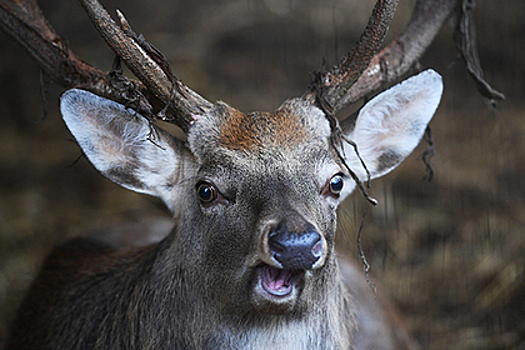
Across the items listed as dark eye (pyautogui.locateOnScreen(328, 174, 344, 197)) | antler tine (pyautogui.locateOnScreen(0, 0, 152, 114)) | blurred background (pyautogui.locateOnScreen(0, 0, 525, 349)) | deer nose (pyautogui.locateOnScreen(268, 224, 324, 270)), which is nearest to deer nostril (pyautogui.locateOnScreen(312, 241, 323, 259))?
deer nose (pyautogui.locateOnScreen(268, 224, 324, 270))

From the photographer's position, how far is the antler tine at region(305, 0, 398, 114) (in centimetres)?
239

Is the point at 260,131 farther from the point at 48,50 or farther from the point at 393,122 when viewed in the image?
the point at 48,50

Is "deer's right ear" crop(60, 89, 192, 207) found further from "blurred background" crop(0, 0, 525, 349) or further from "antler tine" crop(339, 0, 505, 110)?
"blurred background" crop(0, 0, 525, 349)

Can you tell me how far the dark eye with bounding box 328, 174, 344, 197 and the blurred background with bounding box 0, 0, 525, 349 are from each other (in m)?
1.39

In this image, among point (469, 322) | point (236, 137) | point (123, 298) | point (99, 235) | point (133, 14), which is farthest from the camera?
point (133, 14)

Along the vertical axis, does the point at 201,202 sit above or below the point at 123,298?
above

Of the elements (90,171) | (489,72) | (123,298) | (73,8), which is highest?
(73,8)

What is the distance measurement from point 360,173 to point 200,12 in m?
4.30

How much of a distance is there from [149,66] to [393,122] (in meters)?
1.27

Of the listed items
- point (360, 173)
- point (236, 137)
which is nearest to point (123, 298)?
point (236, 137)

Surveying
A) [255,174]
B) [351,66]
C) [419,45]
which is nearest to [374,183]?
[419,45]

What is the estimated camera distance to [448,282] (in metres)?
4.47

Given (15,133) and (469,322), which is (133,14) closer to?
(15,133)

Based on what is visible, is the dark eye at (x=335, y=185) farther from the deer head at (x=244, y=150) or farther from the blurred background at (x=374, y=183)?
the blurred background at (x=374, y=183)
